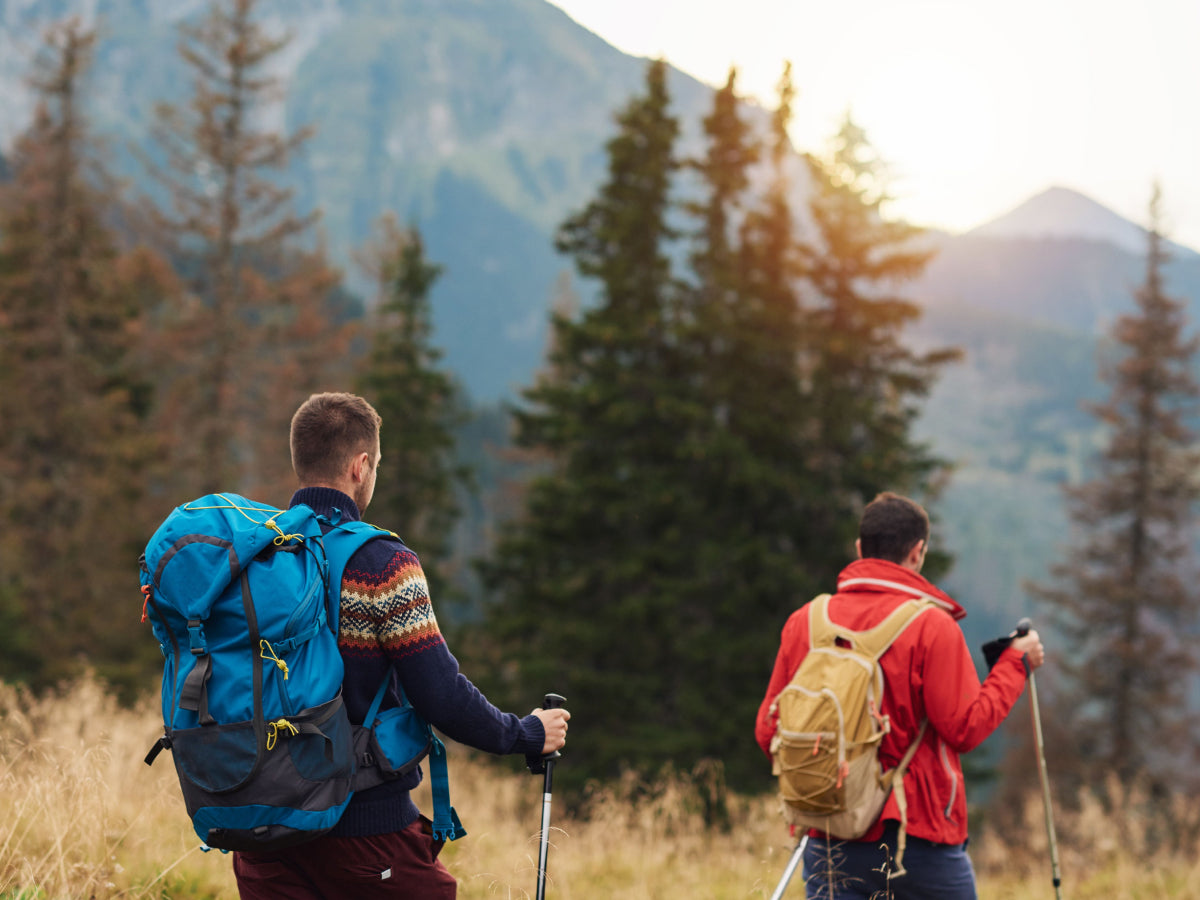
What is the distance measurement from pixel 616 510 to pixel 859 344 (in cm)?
613

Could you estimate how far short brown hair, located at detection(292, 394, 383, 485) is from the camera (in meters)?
2.54

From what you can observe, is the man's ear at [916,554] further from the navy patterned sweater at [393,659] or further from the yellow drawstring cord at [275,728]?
the yellow drawstring cord at [275,728]

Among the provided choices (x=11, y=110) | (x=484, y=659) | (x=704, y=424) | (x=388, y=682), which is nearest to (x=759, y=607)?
(x=704, y=424)

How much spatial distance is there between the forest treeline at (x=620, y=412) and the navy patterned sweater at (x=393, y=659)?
45.3 feet

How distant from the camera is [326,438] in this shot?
255cm

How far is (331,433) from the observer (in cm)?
255

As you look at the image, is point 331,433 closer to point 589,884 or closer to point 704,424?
point 589,884

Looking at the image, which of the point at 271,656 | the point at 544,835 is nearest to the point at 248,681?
the point at 271,656

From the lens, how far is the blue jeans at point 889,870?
3.26m

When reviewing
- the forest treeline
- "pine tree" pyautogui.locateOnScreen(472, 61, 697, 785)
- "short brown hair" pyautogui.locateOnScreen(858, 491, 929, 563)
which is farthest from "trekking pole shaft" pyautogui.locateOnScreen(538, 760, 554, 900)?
"pine tree" pyautogui.locateOnScreen(472, 61, 697, 785)

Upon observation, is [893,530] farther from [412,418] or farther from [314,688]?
[412,418]

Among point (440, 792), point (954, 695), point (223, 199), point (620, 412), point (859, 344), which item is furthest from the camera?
point (223, 199)

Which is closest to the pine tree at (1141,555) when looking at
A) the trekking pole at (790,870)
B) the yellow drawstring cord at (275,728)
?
the trekking pole at (790,870)

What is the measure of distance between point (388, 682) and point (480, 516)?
67.9 metres
